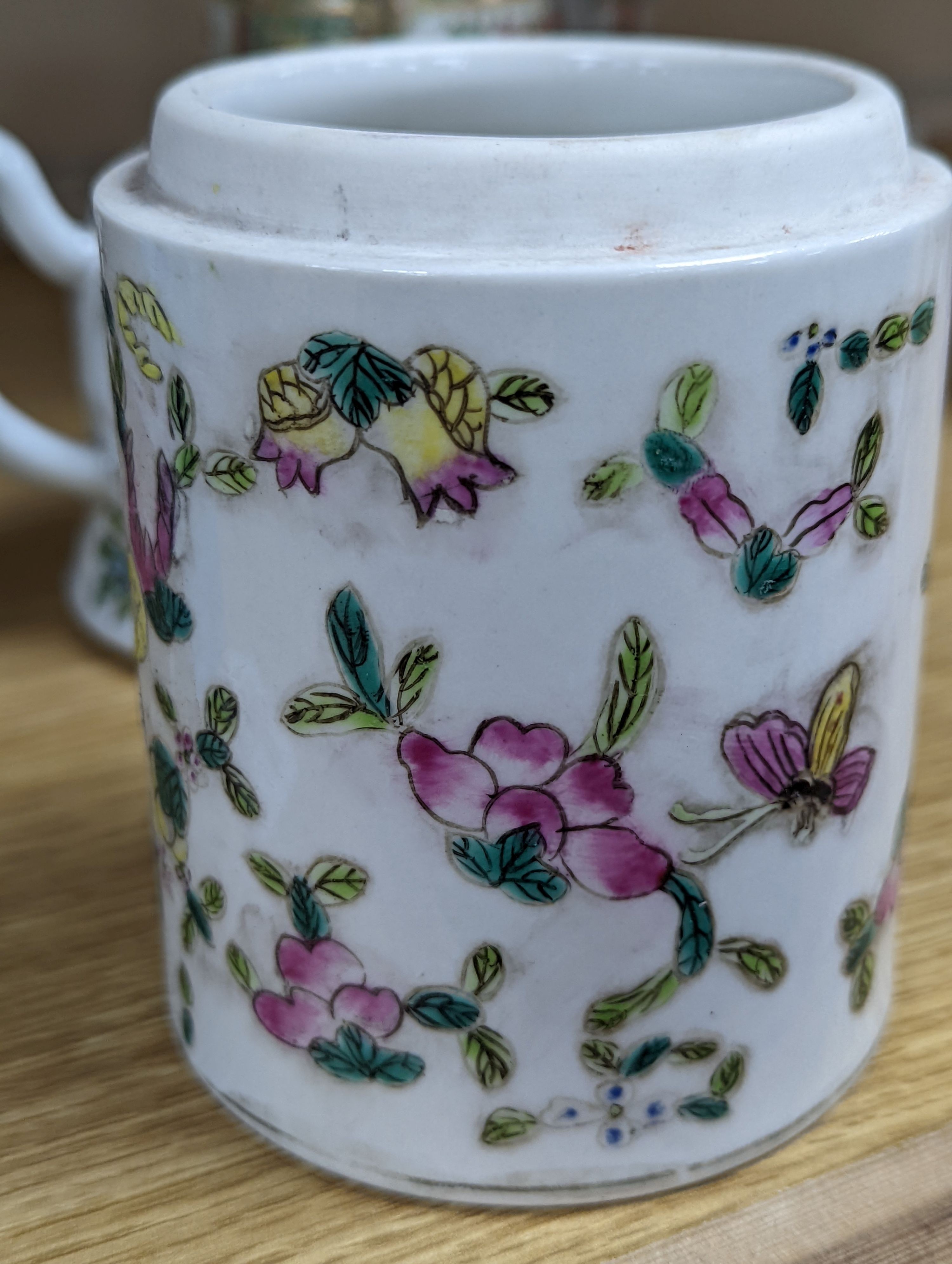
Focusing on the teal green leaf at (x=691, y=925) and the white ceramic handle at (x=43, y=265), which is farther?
the white ceramic handle at (x=43, y=265)

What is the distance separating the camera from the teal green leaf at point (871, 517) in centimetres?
27

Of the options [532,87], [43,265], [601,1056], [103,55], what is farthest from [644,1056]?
[103,55]

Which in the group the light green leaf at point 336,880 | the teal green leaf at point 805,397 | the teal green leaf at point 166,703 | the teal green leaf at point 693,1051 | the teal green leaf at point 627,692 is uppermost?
the teal green leaf at point 805,397

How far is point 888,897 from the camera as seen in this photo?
32 cm

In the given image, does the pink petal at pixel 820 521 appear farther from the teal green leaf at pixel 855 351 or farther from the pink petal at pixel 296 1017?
the pink petal at pixel 296 1017

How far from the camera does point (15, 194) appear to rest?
1.52ft

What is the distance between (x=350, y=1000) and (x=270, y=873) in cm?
3

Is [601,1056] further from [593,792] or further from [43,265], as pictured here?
[43,265]

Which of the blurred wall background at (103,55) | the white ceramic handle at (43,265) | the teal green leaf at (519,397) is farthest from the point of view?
the blurred wall background at (103,55)

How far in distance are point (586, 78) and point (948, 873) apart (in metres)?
0.22

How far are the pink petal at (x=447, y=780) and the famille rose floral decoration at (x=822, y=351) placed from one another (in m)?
0.08

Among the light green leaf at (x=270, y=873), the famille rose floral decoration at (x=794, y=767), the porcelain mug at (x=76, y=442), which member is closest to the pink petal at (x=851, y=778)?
the famille rose floral decoration at (x=794, y=767)

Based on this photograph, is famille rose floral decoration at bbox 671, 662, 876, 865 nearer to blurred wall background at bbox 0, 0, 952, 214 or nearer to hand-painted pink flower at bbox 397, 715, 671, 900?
hand-painted pink flower at bbox 397, 715, 671, 900

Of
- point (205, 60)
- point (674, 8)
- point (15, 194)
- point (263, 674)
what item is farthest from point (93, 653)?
point (674, 8)
